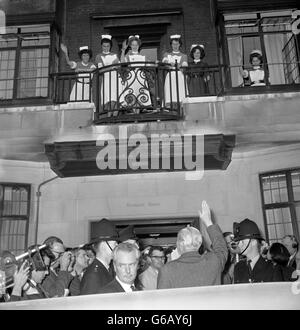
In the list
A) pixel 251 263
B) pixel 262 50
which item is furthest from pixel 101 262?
pixel 262 50

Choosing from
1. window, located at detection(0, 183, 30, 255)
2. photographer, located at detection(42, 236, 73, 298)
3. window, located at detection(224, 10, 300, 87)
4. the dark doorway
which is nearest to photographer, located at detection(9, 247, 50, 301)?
photographer, located at detection(42, 236, 73, 298)

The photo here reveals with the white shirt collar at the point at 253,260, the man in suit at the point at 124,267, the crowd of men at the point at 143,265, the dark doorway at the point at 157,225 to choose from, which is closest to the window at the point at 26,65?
the dark doorway at the point at 157,225

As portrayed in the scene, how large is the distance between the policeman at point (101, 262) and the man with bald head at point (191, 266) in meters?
0.67

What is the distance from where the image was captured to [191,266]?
317cm

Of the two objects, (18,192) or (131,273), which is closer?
(131,273)

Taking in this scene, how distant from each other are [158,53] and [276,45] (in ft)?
9.69

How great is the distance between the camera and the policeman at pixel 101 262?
11.5 feet

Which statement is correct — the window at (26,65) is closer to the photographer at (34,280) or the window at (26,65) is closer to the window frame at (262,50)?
the window frame at (262,50)

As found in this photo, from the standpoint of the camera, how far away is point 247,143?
26.1 feet

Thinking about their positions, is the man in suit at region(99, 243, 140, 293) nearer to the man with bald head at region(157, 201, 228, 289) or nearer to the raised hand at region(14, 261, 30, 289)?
the man with bald head at region(157, 201, 228, 289)

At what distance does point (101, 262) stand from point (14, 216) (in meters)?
5.45

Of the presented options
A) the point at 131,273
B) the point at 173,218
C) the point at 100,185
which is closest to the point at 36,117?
the point at 100,185
